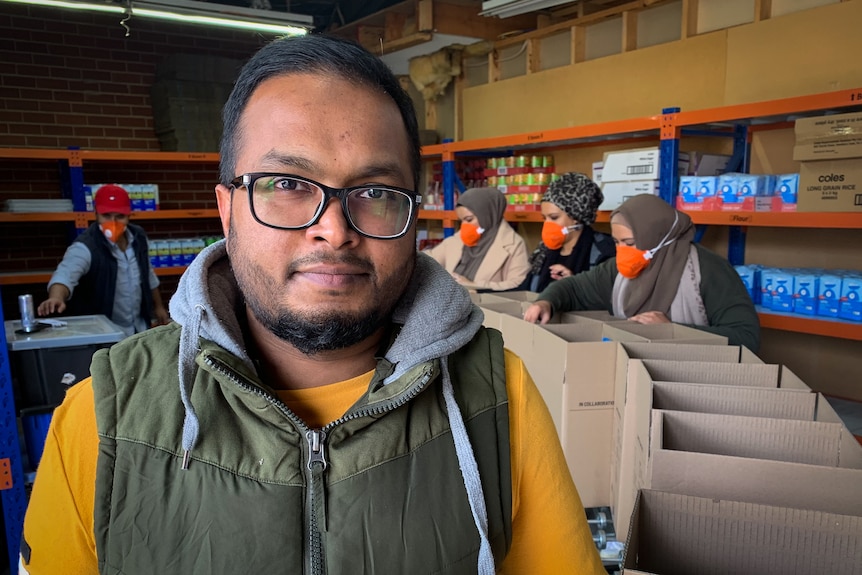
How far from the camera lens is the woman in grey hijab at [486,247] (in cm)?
414

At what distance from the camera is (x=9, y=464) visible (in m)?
2.47

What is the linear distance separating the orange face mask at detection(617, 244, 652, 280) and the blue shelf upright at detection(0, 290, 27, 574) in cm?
256

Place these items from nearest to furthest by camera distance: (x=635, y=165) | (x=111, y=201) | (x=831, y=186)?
(x=831, y=186) → (x=635, y=165) → (x=111, y=201)

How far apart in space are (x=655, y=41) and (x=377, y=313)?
170 inches

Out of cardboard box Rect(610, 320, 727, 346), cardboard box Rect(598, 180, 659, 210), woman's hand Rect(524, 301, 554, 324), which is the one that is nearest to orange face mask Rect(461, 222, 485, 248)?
cardboard box Rect(598, 180, 659, 210)

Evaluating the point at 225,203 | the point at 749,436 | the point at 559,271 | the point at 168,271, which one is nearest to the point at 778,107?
the point at 559,271

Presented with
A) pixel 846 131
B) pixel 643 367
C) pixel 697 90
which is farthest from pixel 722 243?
pixel 643 367

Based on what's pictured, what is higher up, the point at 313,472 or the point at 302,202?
the point at 302,202

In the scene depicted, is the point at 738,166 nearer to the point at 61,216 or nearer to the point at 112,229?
the point at 112,229

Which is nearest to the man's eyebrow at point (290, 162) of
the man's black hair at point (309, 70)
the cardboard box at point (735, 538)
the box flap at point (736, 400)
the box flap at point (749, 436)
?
the man's black hair at point (309, 70)

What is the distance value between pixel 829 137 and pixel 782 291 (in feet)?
2.65

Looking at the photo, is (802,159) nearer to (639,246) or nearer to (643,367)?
(639,246)

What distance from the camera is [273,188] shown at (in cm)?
89

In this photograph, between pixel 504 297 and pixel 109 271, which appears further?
pixel 109 271
